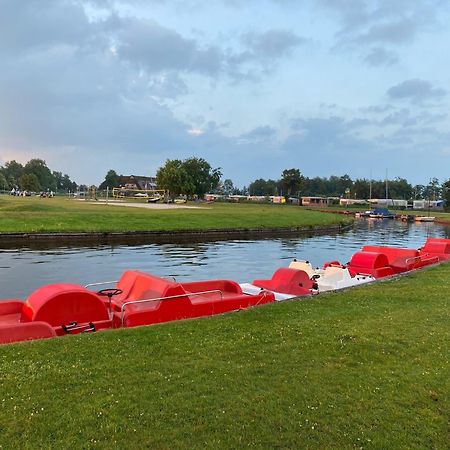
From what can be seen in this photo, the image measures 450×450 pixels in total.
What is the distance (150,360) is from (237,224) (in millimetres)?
44037

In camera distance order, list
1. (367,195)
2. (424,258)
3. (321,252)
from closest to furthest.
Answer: (424,258), (321,252), (367,195)

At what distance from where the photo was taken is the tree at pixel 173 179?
349ft

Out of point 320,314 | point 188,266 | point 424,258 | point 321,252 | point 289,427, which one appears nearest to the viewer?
point 289,427

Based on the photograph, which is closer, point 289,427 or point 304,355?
point 289,427

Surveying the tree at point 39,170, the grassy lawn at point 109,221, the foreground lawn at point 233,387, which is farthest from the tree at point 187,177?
the foreground lawn at point 233,387

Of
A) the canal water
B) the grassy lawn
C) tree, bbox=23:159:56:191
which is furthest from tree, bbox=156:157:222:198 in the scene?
Result: tree, bbox=23:159:56:191

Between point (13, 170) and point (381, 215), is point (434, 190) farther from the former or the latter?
point (13, 170)

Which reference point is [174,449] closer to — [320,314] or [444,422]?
[444,422]

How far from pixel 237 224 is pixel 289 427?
45.7 meters

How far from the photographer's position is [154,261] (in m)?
26.6

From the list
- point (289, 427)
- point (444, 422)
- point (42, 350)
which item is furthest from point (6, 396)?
point (444, 422)

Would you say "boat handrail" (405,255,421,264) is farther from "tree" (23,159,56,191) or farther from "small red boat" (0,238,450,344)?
"tree" (23,159,56,191)

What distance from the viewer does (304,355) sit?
7000 millimetres

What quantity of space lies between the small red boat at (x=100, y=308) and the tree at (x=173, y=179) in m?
96.1
